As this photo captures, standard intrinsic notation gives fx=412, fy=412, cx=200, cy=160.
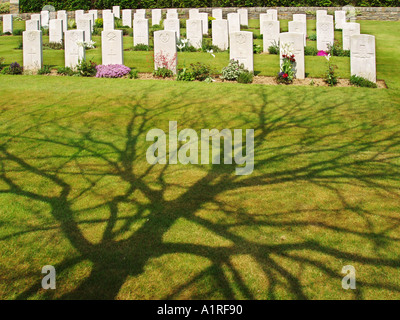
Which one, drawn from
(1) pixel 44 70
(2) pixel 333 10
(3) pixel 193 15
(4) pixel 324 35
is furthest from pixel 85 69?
(2) pixel 333 10

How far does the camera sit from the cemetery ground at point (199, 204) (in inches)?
157

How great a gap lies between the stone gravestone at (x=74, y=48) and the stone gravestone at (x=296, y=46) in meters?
6.47

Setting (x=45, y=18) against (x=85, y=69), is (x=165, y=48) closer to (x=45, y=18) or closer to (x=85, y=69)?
(x=85, y=69)

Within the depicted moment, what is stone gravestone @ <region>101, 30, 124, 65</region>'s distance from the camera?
1357cm

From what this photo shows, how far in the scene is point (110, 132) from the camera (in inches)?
322

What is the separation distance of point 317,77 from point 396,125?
5.19m

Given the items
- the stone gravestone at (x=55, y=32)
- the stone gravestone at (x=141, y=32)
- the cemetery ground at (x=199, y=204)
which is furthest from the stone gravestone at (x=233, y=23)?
the cemetery ground at (x=199, y=204)

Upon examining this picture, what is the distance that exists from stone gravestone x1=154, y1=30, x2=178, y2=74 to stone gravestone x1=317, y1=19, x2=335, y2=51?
797 cm

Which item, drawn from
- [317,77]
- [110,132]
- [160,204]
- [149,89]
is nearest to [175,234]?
[160,204]

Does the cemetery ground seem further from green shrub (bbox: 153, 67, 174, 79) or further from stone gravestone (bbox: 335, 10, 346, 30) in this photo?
stone gravestone (bbox: 335, 10, 346, 30)

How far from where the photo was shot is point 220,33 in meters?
19.2

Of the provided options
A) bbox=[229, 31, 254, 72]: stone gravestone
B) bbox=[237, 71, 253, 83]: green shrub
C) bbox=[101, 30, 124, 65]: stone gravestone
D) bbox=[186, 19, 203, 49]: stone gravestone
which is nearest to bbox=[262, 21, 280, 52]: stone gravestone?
bbox=[186, 19, 203, 49]: stone gravestone

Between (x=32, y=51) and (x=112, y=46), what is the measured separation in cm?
289

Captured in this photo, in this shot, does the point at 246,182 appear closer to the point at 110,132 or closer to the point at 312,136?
the point at 312,136
